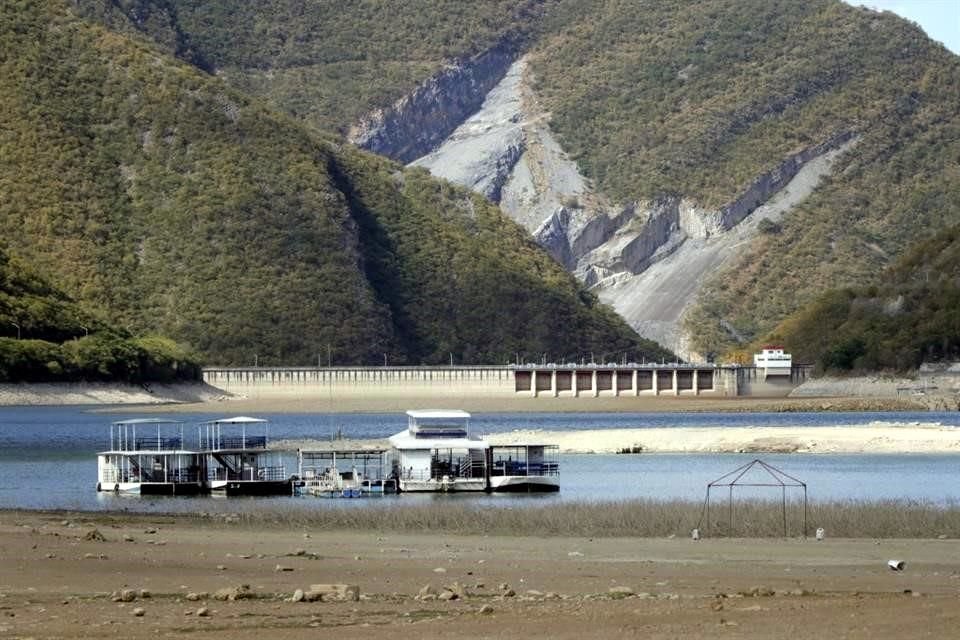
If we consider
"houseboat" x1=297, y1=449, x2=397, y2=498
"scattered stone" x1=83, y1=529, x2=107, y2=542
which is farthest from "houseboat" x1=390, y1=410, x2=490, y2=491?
"scattered stone" x1=83, y1=529, x2=107, y2=542

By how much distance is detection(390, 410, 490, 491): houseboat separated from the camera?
2955 inches

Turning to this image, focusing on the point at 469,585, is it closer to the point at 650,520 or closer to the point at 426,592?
the point at 426,592

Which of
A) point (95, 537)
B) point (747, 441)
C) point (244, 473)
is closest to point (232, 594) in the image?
point (95, 537)

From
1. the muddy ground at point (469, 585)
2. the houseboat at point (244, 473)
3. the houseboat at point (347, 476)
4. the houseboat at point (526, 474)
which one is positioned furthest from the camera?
the houseboat at point (526, 474)

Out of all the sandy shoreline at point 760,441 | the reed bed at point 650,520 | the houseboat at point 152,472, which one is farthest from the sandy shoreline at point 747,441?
the reed bed at point 650,520

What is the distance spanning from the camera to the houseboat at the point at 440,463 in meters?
75.1

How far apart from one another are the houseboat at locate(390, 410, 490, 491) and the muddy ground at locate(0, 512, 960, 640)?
22.7 meters

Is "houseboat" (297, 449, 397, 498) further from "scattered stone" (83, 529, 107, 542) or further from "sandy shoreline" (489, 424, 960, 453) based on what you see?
"scattered stone" (83, 529, 107, 542)

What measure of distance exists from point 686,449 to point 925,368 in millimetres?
93560

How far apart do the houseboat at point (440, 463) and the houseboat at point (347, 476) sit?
2.34 feet

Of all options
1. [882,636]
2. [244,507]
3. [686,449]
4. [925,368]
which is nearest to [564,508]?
[244,507]

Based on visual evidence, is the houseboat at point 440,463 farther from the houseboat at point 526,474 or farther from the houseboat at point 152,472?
the houseboat at point 152,472

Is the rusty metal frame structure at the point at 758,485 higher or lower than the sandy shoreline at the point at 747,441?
lower

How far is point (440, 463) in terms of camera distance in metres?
76.0
